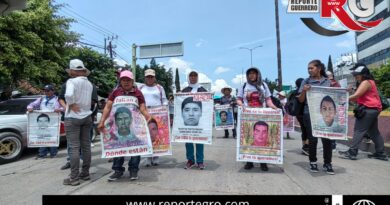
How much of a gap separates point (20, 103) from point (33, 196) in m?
5.24

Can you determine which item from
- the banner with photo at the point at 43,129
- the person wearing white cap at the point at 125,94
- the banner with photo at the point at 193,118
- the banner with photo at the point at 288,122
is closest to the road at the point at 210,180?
the person wearing white cap at the point at 125,94

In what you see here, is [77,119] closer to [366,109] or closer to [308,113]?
[308,113]

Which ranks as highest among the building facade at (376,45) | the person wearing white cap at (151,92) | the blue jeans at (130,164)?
the building facade at (376,45)

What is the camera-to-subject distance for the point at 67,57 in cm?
1666

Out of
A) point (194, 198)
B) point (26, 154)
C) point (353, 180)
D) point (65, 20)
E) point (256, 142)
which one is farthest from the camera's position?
point (65, 20)

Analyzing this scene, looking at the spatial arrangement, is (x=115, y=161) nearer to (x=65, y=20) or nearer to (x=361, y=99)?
(x=361, y=99)

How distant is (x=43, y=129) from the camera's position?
8.59 m

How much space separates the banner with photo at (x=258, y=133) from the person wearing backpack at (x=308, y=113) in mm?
447

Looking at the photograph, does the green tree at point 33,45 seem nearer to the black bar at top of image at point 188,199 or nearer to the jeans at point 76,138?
the jeans at point 76,138

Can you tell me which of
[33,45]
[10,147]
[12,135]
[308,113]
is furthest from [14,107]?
[308,113]

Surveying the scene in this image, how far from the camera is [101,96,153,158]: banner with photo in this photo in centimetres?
552

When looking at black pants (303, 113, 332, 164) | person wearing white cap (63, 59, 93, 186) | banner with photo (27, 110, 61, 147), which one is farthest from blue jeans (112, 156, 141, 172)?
banner with photo (27, 110, 61, 147)

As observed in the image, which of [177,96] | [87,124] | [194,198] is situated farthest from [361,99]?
[87,124]

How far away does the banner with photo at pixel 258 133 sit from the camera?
242 inches
